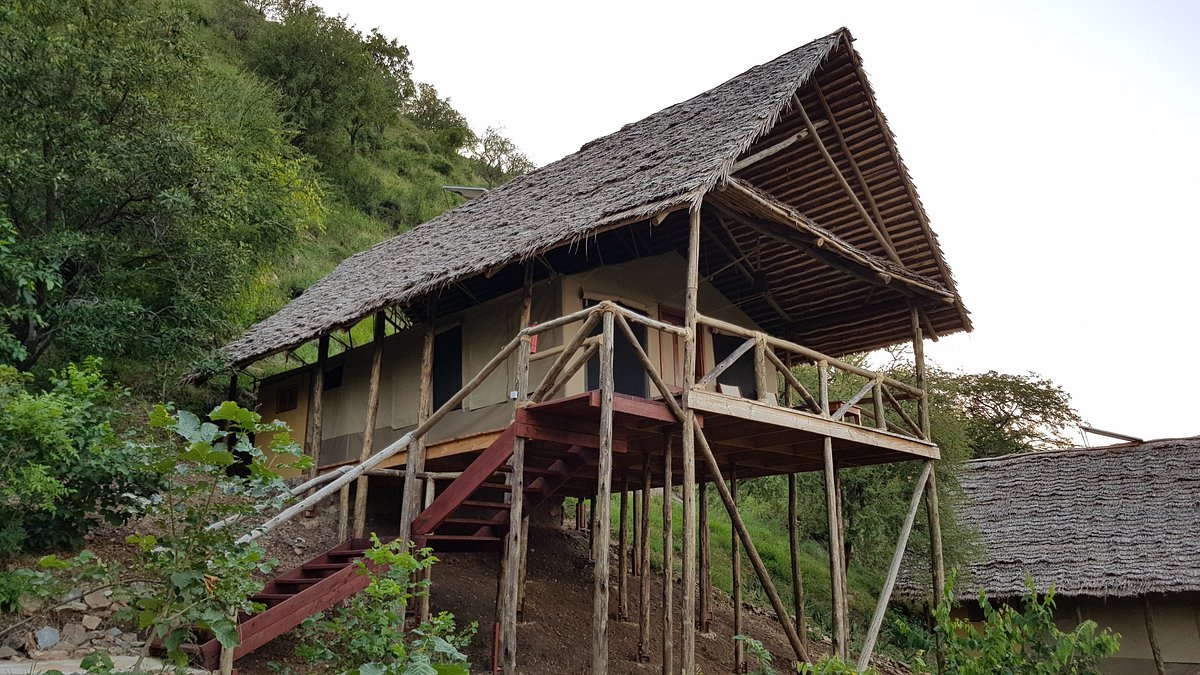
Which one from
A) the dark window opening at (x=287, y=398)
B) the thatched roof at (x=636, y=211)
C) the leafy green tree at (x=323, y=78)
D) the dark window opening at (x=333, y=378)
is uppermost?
the leafy green tree at (x=323, y=78)

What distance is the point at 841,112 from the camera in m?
12.1

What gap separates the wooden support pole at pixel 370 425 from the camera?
1146 centimetres

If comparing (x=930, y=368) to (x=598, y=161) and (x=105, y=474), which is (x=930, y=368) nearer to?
(x=598, y=161)

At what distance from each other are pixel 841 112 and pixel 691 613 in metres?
7.31

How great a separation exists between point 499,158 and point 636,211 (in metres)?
38.9

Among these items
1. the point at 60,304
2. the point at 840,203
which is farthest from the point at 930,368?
the point at 60,304

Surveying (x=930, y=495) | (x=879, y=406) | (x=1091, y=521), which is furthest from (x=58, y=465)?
(x=1091, y=521)

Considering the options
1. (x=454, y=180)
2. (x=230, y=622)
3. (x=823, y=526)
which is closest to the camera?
(x=230, y=622)

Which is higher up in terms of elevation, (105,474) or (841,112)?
(841,112)

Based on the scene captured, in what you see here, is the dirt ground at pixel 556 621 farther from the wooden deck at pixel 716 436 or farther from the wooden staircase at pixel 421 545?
the wooden deck at pixel 716 436

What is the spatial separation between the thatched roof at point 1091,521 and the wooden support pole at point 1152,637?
0.76 m

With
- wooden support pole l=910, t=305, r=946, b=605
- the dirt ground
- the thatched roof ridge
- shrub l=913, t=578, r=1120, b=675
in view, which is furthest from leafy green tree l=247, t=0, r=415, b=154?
shrub l=913, t=578, r=1120, b=675

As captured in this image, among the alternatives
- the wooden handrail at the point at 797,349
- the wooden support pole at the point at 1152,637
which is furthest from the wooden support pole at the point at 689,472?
the wooden support pole at the point at 1152,637

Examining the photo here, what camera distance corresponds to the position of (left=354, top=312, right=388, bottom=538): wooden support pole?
37.6 ft
